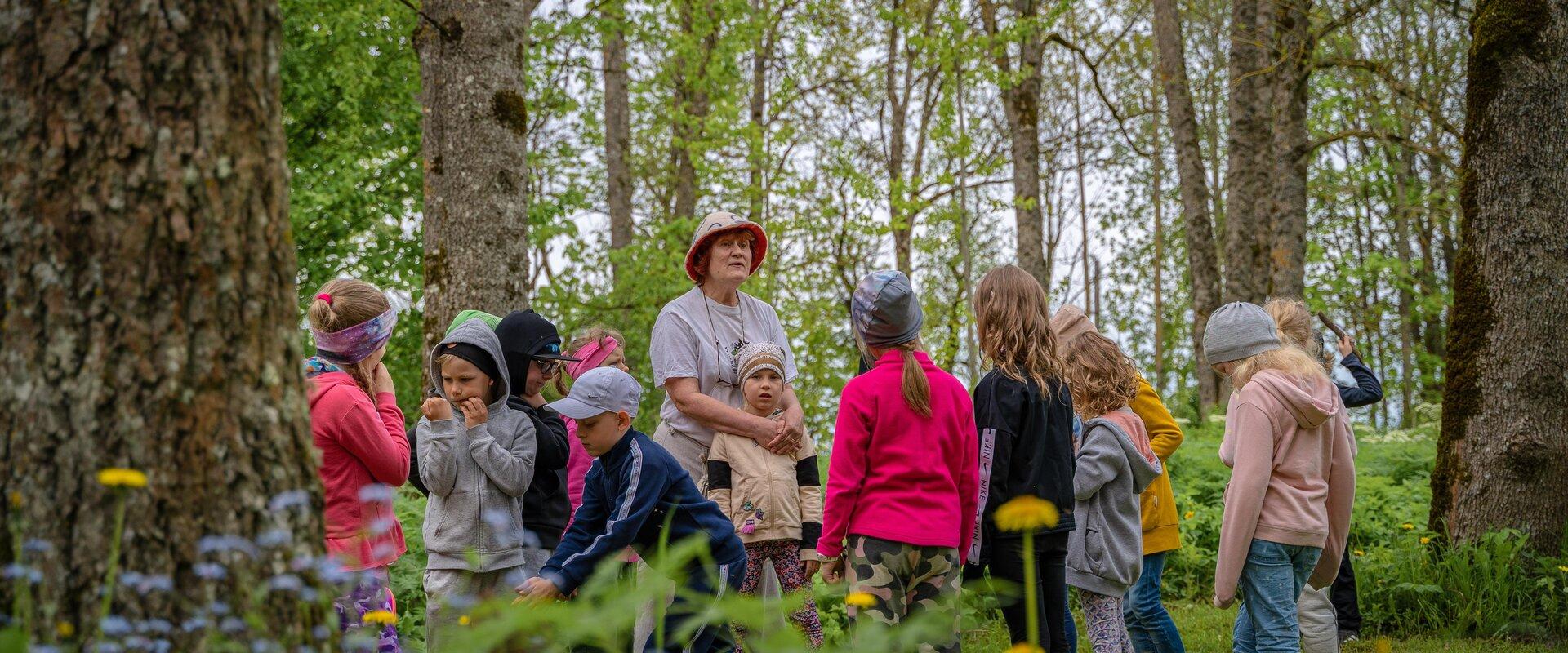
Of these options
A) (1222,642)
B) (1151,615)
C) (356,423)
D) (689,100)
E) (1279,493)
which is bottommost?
(1222,642)

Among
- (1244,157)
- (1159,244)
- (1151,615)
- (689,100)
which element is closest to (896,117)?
(689,100)

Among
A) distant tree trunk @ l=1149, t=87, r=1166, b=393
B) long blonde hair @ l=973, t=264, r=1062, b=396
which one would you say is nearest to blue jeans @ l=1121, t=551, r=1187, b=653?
long blonde hair @ l=973, t=264, r=1062, b=396

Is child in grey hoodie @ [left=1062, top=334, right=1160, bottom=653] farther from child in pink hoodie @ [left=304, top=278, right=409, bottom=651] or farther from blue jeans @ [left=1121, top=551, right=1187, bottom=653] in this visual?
child in pink hoodie @ [left=304, top=278, right=409, bottom=651]

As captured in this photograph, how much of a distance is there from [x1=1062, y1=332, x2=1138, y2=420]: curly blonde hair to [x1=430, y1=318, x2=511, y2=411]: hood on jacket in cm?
242

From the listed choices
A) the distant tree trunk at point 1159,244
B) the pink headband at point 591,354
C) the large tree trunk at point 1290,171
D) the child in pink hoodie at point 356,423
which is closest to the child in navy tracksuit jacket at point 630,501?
the child in pink hoodie at point 356,423

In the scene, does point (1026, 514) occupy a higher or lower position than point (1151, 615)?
higher

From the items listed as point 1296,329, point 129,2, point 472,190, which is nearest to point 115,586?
point 129,2

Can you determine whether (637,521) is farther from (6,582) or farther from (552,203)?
(552,203)

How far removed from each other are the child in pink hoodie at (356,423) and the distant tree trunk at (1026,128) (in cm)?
1016

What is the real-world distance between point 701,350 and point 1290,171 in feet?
33.1

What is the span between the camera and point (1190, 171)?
15438 mm

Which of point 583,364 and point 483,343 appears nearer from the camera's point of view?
point 483,343

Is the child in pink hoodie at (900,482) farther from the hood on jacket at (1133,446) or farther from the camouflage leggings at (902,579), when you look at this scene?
the hood on jacket at (1133,446)

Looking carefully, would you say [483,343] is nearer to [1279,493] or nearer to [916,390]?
[916,390]
